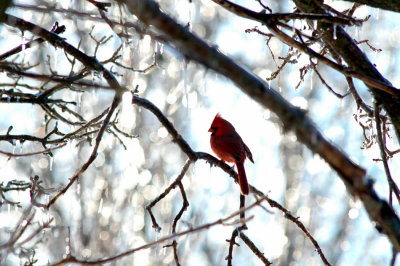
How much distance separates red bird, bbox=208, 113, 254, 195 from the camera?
452 cm

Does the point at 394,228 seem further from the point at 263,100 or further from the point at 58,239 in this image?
the point at 58,239

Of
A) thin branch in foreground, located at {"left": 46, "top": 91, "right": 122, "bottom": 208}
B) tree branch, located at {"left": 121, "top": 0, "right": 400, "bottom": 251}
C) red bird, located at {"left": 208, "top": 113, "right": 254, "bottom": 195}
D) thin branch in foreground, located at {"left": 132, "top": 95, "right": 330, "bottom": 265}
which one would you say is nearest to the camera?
tree branch, located at {"left": 121, "top": 0, "right": 400, "bottom": 251}

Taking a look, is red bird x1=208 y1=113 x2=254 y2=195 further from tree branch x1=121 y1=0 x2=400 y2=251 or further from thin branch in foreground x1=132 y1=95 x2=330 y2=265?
tree branch x1=121 y1=0 x2=400 y2=251

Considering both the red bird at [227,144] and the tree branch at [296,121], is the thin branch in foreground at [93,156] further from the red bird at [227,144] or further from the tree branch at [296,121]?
the red bird at [227,144]

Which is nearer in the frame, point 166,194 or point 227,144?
point 166,194

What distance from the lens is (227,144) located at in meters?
4.68

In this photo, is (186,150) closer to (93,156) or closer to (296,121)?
(93,156)

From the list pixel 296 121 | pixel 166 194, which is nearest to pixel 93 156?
pixel 166 194

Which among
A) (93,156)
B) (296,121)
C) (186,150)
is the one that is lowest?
(296,121)

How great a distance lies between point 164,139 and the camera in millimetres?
10422

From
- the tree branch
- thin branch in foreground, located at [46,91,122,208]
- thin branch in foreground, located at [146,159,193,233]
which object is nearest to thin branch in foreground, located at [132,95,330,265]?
thin branch in foreground, located at [146,159,193,233]

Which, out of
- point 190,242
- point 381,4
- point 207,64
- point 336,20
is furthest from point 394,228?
point 190,242

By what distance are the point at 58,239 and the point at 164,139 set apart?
2.92m

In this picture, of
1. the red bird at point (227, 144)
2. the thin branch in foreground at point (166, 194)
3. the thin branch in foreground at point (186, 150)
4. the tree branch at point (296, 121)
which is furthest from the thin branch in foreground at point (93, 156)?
the red bird at point (227, 144)
